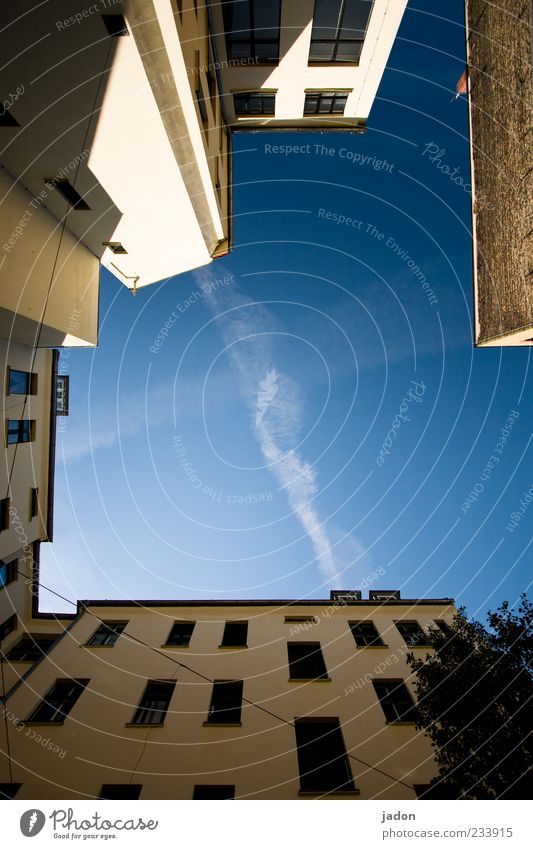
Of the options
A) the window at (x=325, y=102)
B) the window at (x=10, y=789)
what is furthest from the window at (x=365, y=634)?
the window at (x=325, y=102)

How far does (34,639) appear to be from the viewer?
56.5 ft

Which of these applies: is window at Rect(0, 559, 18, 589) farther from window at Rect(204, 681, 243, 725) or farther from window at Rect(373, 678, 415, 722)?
window at Rect(373, 678, 415, 722)

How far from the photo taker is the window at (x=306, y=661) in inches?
588

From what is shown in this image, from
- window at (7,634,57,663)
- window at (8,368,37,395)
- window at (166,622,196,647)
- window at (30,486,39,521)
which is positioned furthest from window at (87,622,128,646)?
window at (8,368,37,395)

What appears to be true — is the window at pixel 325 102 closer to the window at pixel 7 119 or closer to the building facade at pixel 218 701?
the window at pixel 7 119

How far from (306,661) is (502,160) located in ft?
66.4

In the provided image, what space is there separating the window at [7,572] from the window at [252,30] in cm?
2369

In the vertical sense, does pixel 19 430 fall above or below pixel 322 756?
above

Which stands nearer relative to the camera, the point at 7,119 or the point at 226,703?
the point at 7,119

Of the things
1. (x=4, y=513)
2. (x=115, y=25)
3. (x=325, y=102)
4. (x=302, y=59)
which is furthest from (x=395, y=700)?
(x=325, y=102)

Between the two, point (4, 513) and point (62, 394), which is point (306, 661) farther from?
point (62, 394)

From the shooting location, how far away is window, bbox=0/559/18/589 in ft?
52.3

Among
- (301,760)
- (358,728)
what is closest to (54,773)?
(301,760)

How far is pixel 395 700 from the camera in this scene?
45.5 ft
